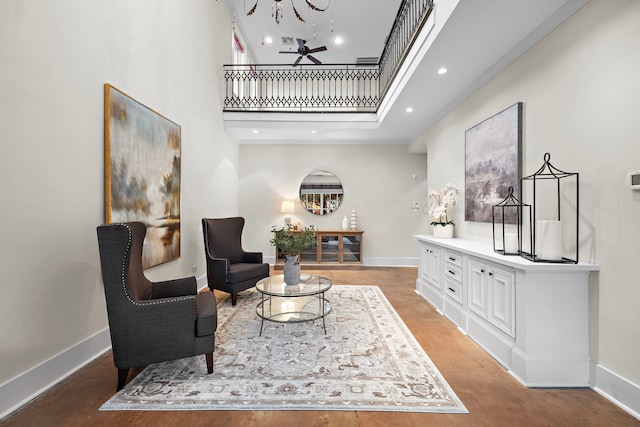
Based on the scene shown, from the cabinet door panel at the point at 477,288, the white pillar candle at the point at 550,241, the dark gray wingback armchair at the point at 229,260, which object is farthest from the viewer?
the dark gray wingback armchair at the point at 229,260

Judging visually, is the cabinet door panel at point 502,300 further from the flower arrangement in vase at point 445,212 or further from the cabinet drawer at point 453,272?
the flower arrangement in vase at point 445,212

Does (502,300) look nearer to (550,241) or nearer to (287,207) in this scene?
(550,241)

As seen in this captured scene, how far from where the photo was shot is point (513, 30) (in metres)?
2.62

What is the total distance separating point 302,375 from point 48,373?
72.4 inches

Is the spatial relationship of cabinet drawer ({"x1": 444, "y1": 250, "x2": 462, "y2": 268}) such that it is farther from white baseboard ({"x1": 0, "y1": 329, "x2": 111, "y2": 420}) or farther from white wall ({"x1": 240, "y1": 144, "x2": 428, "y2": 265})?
white baseboard ({"x1": 0, "y1": 329, "x2": 111, "y2": 420})

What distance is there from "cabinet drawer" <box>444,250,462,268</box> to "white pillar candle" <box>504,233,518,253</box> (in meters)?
0.62

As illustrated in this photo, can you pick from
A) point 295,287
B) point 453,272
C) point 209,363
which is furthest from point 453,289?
point 209,363

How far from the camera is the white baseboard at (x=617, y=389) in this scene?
71.6 inches

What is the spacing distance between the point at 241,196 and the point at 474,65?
5325mm

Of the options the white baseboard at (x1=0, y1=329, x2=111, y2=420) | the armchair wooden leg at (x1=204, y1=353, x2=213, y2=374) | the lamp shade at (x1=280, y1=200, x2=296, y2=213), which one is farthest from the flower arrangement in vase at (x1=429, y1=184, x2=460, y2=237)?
the white baseboard at (x1=0, y1=329, x2=111, y2=420)

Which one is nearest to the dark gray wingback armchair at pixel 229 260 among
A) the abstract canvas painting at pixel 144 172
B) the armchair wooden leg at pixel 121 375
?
A: the abstract canvas painting at pixel 144 172

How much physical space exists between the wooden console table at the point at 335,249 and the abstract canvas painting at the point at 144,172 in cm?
322

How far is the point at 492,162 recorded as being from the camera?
11.0 feet

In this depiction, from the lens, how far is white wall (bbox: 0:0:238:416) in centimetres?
181
